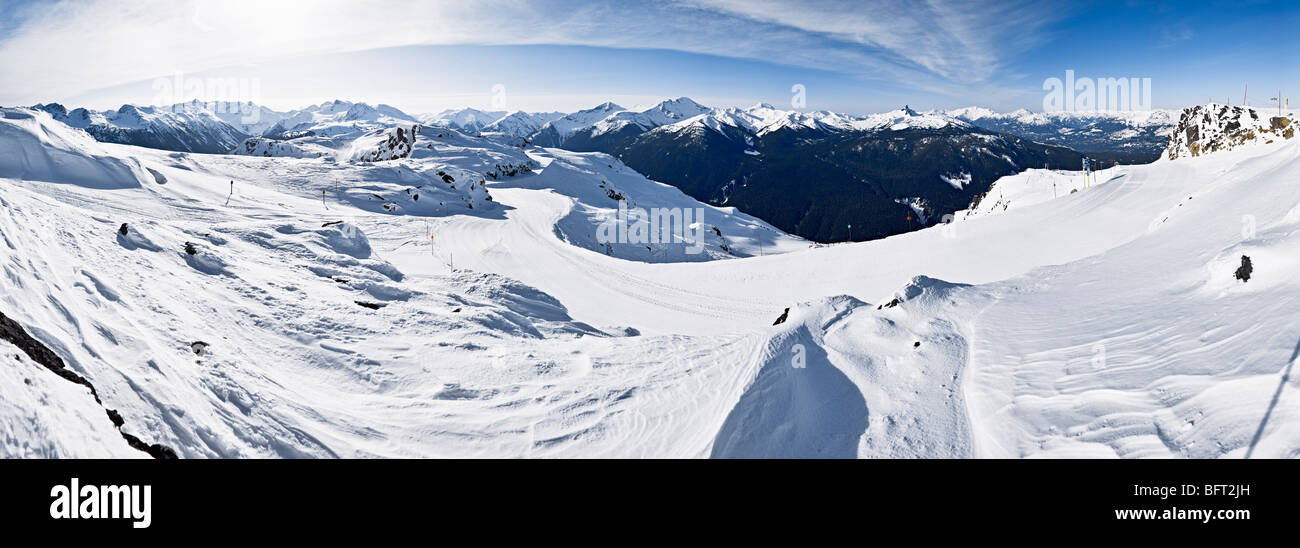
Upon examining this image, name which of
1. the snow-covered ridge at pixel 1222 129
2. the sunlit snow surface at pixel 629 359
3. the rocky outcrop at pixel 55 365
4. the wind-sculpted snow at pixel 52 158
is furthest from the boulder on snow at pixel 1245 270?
the snow-covered ridge at pixel 1222 129

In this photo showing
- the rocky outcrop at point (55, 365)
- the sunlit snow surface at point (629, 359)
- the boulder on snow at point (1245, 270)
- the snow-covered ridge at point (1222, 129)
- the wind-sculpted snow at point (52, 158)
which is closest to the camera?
the rocky outcrop at point (55, 365)

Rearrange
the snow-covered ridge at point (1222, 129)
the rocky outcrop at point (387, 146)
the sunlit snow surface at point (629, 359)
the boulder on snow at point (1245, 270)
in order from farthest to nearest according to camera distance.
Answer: the rocky outcrop at point (387, 146)
the snow-covered ridge at point (1222, 129)
the boulder on snow at point (1245, 270)
the sunlit snow surface at point (629, 359)

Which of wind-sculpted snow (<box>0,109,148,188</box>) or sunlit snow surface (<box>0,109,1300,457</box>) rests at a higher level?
wind-sculpted snow (<box>0,109,148,188</box>)

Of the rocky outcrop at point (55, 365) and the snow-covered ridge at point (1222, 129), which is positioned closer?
the rocky outcrop at point (55, 365)

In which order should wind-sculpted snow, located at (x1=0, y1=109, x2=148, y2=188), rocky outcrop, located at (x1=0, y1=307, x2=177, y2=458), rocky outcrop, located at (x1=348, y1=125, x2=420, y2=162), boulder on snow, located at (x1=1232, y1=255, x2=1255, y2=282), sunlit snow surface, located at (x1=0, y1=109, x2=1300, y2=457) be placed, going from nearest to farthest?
rocky outcrop, located at (x1=0, y1=307, x2=177, y2=458) → sunlit snow surface, located at (x1=0, y1=109, x2=1300, y2=457) → boulder on snow, located at (x1=1232, y1=255, x2=1255, y2=282) → wind-sculpted snow, located at (x1=0, y1=109, x2=148, y2=188) → rocky outcrop, located at (x1=348, y1=125, x2=420, y2=162)

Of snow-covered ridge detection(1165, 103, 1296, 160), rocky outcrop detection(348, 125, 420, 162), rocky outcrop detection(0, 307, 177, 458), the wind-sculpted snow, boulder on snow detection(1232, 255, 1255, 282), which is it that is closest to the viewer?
rocky outcrop detection(0, 307, 177, 458)

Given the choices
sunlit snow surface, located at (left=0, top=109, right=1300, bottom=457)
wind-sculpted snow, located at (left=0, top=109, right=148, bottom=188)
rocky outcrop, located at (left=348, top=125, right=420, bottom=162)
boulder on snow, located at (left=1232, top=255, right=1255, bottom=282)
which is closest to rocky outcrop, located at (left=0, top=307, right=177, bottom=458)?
sunlit snow surface, located at (left=0, top=109, right=1300, bottom=457)

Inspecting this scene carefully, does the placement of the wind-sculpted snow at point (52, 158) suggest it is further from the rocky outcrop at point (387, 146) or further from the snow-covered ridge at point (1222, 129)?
the snow-covered ridge at point (1222, 129)

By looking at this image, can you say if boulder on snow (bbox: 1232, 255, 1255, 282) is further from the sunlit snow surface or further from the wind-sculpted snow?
the wind-sculpted snow
